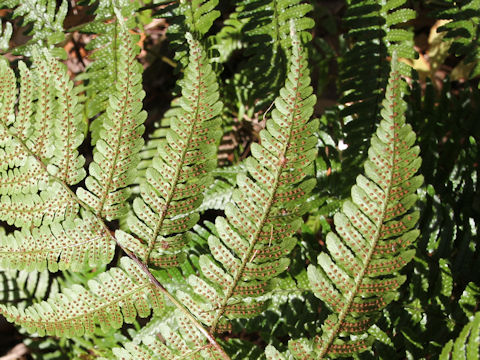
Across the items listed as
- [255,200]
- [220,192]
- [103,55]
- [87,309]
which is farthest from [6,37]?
[255,200]

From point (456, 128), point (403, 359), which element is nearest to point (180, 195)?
point (403, 359)

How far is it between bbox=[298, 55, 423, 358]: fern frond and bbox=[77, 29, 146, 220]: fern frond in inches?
29.5

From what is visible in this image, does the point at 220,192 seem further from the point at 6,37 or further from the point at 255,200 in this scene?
the point at 6,37

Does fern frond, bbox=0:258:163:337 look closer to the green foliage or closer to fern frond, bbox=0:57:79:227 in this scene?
the green foliage

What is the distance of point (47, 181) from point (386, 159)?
122 centimetres

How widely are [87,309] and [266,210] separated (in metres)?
0.74

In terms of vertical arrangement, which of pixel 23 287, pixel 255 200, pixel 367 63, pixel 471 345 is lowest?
pixel 23 287

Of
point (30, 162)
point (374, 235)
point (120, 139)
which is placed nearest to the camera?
point (374, 235)

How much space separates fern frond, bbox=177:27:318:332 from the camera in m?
1.41

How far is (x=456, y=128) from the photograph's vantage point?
7.55 ft

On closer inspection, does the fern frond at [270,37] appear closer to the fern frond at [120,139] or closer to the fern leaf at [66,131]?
the fern frond at [120,139]

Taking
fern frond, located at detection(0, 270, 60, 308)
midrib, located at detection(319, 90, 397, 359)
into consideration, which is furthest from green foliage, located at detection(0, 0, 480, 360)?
fern frond, located at detection(0, 270, 60, 308)

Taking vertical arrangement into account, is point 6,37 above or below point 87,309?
above

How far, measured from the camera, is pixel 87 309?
1.63m
